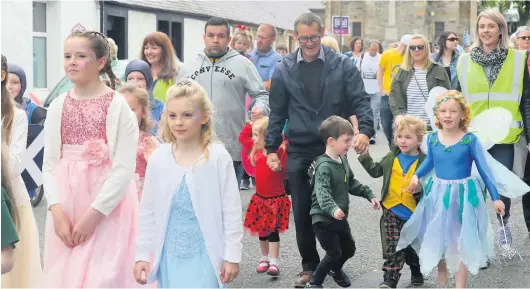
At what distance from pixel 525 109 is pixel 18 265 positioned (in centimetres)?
449

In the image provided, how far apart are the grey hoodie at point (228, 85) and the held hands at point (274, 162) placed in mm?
672

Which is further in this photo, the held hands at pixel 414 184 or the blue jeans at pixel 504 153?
the blue jeans at pixel 504 153

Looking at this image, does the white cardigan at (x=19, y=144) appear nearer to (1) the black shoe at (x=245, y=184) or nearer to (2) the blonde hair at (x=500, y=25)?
(2) the blonde hair at (x=500, y=25)

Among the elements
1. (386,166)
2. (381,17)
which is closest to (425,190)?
(386,166)

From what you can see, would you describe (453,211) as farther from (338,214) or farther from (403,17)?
(403,17)

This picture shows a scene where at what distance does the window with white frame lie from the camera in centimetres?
2030

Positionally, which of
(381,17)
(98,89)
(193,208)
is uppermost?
(381,17)

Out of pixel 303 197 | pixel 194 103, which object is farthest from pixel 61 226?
pixel 303 197

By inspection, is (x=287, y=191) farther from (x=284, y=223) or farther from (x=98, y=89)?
(x=98, y=89)

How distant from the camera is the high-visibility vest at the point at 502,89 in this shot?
317 inches

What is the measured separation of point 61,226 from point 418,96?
4.89m

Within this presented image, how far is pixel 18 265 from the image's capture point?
5.73 m

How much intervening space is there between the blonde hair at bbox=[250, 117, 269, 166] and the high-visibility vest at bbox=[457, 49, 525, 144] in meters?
1.73

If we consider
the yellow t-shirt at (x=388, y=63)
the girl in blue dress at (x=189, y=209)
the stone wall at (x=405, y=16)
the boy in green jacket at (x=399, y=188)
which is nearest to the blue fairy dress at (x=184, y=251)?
the girl in blue dress at (x=189, y=209)
